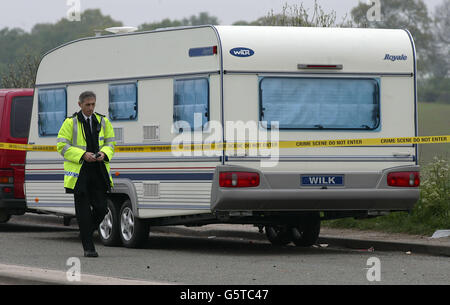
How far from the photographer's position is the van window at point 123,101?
1482 centimetres

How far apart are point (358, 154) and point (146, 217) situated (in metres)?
2.78

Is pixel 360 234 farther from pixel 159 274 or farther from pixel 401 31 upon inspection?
pixel 159 274

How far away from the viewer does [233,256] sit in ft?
44.9

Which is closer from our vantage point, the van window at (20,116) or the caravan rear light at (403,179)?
the caravan rear light at (403,179)

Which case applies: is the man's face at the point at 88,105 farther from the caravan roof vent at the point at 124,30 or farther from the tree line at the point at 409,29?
the tree line at the point at 409,29

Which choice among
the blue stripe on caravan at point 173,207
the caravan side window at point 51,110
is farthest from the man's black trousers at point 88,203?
the caravan side window at point 51,110

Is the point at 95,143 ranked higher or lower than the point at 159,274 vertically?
higher

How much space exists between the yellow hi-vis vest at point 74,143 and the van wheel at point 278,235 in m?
3.37

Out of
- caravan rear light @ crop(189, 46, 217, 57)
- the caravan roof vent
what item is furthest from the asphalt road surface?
the caravan roof vent

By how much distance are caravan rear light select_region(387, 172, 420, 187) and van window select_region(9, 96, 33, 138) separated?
6.76 meters

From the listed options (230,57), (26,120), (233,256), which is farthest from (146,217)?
(26,120)

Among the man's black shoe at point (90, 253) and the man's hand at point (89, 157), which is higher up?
the man's hand at point (89, 157)

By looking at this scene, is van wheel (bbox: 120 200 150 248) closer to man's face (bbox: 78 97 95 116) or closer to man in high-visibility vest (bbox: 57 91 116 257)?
man in high-visibility vest (bbox: 57 91 116 257)

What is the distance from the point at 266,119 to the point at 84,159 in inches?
85.9
